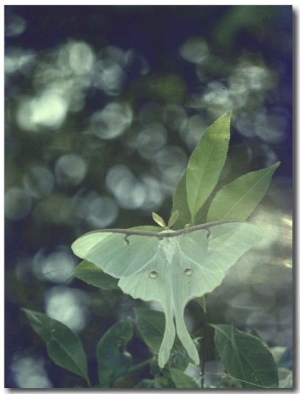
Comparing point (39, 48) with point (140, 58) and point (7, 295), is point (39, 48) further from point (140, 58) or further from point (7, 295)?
point (7, 295)

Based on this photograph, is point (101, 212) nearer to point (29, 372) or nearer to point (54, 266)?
point (54, 266)

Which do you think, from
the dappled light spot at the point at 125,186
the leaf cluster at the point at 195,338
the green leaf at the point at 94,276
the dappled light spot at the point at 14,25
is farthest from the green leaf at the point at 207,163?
the dappled light spot at the point at 14,25

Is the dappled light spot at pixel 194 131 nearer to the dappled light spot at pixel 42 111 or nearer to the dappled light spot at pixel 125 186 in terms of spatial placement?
the dappled light spot at pixel 125 186

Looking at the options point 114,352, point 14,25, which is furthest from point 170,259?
point 14,25

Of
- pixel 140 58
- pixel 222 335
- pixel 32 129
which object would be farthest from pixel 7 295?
pixel 140 58

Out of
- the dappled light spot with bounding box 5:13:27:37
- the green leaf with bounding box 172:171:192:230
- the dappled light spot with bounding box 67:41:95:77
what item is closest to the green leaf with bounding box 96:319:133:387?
the green leaf with bounding box 172:171:192:230
